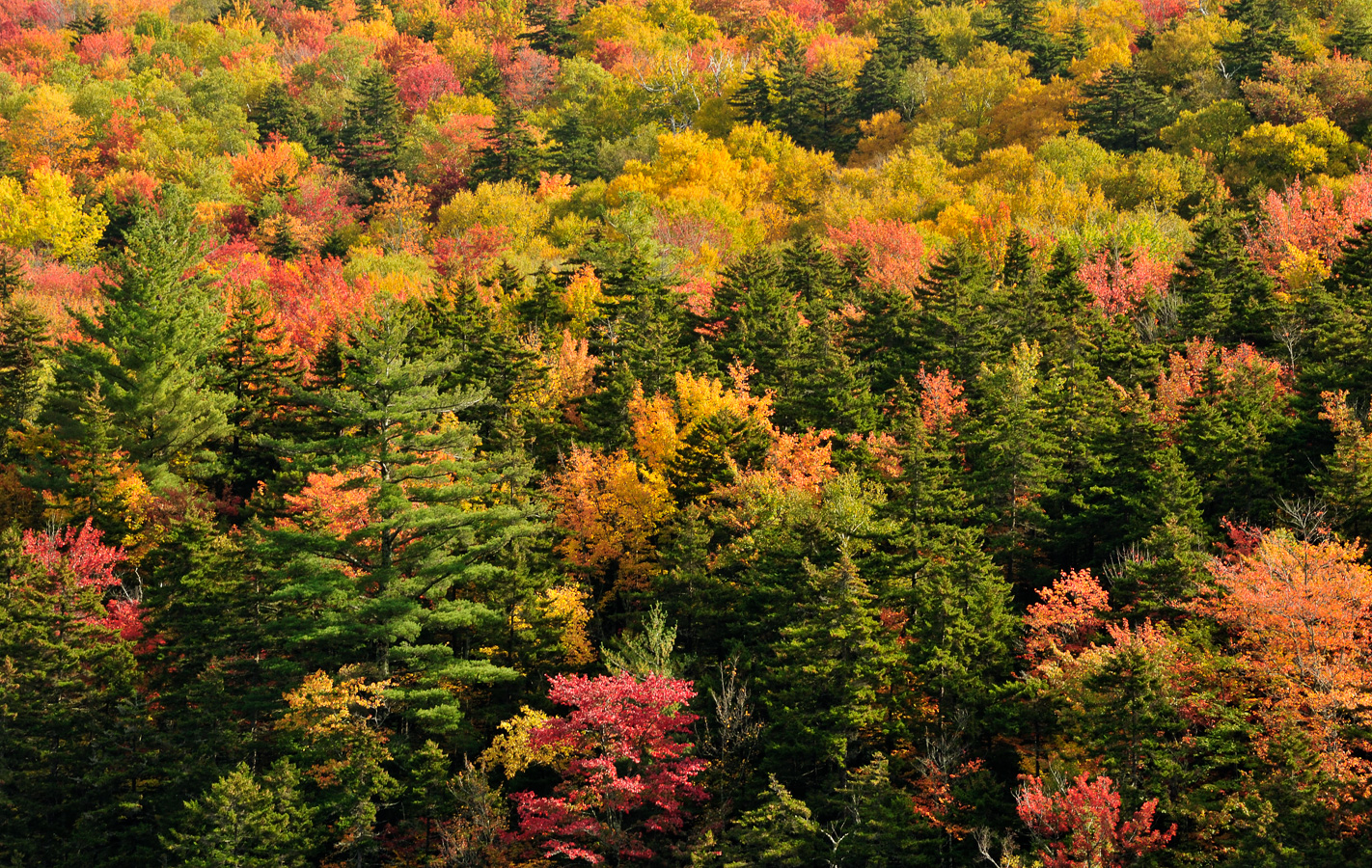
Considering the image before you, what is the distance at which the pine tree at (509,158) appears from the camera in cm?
9956

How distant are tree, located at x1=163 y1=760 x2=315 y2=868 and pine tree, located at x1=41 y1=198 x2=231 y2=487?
63.3 feet

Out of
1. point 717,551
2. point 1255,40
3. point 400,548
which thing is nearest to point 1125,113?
point 1255,40

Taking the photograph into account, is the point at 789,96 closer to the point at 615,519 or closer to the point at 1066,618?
the point at 615,519

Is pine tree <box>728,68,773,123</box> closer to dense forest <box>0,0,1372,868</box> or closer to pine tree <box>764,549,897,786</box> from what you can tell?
dense forest <box>0,0,1372,868</box>

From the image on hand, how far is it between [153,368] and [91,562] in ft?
34.8

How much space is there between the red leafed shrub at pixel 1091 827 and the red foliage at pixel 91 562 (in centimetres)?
3339

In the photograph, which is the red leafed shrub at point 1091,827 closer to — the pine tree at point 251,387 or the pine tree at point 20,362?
the pine tree at point 251,387

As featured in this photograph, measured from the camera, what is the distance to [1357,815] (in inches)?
1261

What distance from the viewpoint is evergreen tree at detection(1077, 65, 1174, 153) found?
88812mm

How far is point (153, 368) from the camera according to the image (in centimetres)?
5738

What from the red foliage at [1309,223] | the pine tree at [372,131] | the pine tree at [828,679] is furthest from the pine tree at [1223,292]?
the pine tree at [372,131]

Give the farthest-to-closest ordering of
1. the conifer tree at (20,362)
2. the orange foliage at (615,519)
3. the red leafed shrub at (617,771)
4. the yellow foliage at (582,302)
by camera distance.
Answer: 1. the yellow foliage at (582,302)
2. the conifer tree at (20,362)
3. the orange foliage at (615,519)
4. the red leafed shrub at (617,771)

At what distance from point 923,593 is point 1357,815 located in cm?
1425

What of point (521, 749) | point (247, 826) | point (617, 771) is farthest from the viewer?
point (521, 749)
